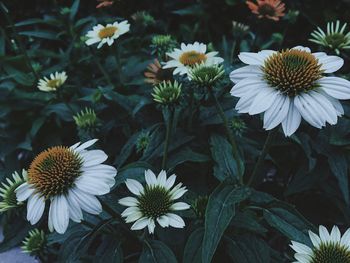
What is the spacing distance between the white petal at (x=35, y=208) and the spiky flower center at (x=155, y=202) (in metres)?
0.28

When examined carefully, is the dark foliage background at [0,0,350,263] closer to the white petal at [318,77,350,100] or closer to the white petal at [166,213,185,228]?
the white petal at [166,213,185,228]

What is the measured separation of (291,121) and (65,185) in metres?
0.59

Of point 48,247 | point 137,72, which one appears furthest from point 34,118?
point 48,247

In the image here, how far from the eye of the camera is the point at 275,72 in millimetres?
1190

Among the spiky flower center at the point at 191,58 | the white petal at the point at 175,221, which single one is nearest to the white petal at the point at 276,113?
the white petal at the point at 175,221

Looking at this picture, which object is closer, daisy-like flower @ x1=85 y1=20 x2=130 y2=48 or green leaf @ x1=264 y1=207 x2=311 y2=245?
green leaf @ x1=264 y1=207 x2=311 y2=245

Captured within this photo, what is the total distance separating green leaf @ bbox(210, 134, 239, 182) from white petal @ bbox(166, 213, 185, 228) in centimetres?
23

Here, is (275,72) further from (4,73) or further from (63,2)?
(63,2)

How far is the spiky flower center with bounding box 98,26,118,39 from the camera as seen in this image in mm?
2000

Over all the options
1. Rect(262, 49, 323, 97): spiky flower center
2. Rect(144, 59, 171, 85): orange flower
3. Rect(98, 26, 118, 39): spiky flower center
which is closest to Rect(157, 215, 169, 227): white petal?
Rect(262, 49, 323, 97): spiky flower center

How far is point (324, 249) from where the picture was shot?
3.91ft

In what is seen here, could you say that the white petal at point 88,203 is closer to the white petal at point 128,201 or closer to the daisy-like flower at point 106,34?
the white petal at point 128,201

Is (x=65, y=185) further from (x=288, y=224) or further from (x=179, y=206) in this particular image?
(x=288, y=224)

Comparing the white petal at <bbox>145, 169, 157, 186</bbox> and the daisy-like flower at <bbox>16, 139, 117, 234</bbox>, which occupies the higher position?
the daisy-like flower at <bbox>16, 139, 117, 234</bbox>
